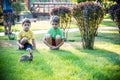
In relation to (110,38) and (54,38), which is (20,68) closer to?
(54,38)

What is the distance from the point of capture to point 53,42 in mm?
8070

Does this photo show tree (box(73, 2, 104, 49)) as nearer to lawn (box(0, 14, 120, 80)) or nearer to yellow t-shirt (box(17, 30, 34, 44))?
lawn (box(0, 14, 120, 80))

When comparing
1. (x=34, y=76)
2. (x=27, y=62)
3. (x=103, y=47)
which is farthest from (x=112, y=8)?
(x=34, y=76)

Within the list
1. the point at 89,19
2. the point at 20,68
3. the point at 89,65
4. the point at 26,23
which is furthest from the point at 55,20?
the point at 20,68

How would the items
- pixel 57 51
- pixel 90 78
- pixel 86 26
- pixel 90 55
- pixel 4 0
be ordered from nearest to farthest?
1. pixel 90 78
2. pixel 90 55
3. pixel 57 51
4. pixel 86 26
5. pixel 4 0

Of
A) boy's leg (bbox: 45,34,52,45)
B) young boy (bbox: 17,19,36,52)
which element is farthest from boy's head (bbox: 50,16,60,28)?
young boy (bbox: 17,19,36,52)

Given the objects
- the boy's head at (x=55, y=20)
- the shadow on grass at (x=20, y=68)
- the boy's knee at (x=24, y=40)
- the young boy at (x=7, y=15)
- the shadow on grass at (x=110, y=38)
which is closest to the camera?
the shadow on grass at (x=20, y=68)

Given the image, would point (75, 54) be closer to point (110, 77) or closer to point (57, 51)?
point (57, 51)

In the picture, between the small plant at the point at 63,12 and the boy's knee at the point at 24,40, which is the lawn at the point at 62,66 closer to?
the boy's knee at the point at 24,40

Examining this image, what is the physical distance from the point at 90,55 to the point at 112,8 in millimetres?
3992

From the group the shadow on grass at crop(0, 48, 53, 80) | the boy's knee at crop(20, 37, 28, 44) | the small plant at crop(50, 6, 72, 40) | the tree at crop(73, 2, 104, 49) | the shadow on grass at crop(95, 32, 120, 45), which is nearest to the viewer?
the shadow on grass at crop(0, 48, 53, 80)

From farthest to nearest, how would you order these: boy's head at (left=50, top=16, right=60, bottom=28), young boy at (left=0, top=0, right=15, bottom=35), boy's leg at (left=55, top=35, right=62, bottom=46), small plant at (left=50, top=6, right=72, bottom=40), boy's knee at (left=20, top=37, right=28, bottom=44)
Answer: young boy at (left=0, top=0, right=15, bottom=35) → small plant at (left=50, top=6, right=72, bottom=40) → boy's head at (left=50, top=16, right=60, bottom=28) → boy's leg at (left=55, top=35, right=62, bottom=46) → boy's knee at (left=20, top=37, right=28, bottom=44)

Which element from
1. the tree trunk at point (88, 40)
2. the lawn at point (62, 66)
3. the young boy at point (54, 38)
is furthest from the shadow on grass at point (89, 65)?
the young boy at point (54, 38)

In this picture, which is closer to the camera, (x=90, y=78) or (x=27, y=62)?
(x=90, y=78)
